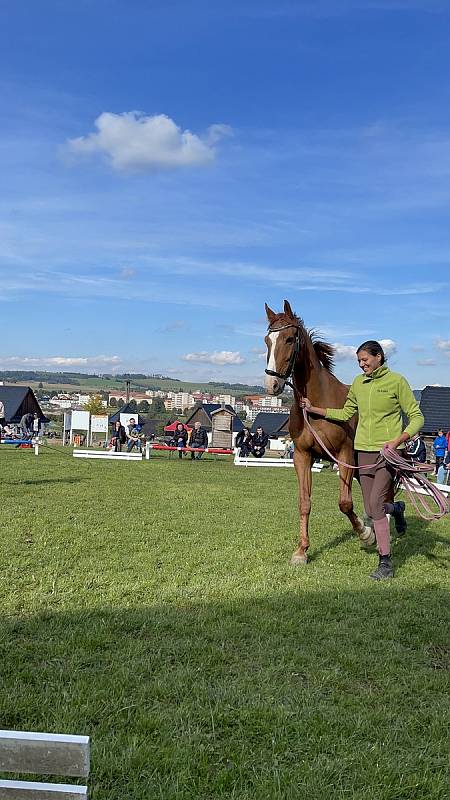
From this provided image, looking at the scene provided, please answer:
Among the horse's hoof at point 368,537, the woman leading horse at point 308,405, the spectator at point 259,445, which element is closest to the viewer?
the woman leading horse at point 308,405

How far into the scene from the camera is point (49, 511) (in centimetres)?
1002

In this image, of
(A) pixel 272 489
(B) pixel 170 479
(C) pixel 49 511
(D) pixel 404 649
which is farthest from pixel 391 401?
(B) pixel 170 479

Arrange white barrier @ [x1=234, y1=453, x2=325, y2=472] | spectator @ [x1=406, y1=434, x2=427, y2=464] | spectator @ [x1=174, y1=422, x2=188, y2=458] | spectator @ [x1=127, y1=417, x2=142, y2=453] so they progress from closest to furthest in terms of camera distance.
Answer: spectator @ [x1=406, y1=434, x2=427, y2=464] → white barrier @ [x1=234, y1=453, x2=325, y2=472] → spectator @ [x1=174, y1=422, x2=188, y2=458] → spectator @ [x1=127, y1=417, x2=142, y2=453]

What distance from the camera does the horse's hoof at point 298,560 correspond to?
710 centimetres

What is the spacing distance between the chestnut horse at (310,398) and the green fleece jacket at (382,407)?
24.6 inches

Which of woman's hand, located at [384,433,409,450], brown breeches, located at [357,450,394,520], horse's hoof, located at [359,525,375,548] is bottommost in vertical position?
horse's hoof, located at [359,525,375,548]

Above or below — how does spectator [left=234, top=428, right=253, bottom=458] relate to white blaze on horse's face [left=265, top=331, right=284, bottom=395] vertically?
below

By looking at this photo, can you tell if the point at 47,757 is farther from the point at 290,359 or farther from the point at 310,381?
the point at 310,381

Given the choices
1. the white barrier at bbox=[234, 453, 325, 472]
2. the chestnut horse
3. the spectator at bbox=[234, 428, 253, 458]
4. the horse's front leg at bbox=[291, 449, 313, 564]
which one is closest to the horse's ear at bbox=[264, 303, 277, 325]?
the chestnut horse

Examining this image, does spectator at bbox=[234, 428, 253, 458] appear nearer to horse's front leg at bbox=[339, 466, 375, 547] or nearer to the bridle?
horse's front leg at bbox=[339, 466, 375, 547]

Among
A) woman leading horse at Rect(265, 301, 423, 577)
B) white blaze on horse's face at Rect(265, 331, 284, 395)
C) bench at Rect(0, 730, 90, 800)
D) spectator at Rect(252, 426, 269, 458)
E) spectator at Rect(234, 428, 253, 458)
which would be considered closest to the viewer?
bench at Rect(0, 730, 90, 800)

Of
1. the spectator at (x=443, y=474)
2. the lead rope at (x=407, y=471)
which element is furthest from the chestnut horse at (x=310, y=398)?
the spectator at (x=443, y=474)

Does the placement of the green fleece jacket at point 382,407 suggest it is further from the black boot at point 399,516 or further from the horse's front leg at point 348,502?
the black boot at point 399,516

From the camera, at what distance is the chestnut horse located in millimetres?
7250
